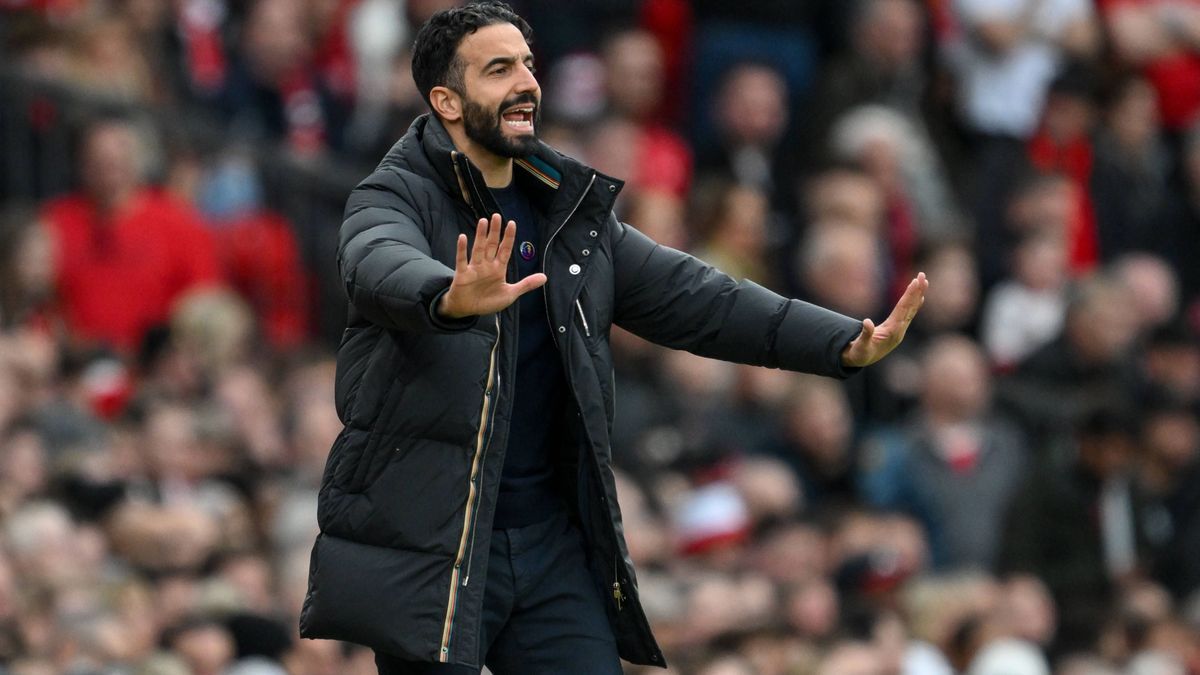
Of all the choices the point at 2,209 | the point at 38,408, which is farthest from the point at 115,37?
the point at 38,408

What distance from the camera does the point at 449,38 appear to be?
569cm

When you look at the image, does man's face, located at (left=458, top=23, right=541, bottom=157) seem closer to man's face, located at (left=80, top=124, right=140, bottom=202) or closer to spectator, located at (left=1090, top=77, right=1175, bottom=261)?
man's face, located at (left=80, top=124, right=140, bottom=202)

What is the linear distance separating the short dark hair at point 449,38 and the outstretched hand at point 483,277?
0.69 metres

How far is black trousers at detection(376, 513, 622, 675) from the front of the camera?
5.65 m

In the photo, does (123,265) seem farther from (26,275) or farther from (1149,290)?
(1149,290)

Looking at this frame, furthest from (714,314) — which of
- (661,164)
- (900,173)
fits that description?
(900,173)

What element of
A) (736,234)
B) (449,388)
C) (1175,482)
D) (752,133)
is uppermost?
(752,133)

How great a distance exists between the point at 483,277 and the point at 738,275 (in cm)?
737

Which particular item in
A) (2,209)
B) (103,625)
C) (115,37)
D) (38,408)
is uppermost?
(115,37)

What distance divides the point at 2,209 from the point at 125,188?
59 centimetres

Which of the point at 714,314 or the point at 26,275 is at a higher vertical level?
the point at 26,275

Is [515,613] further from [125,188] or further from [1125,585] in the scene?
[1125,585]

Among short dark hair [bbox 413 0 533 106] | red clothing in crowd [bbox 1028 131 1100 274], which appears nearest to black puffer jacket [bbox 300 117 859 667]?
short dark hair [bbox 413 0 533 106]

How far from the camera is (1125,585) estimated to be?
11828mm
